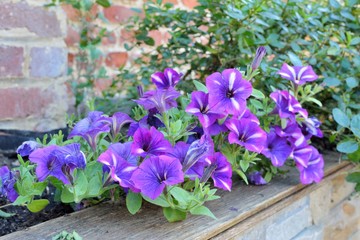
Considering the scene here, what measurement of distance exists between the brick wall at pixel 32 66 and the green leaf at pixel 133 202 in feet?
2.26

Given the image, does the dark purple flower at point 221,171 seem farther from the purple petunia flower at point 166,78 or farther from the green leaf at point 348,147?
the green leaf at point 348,147

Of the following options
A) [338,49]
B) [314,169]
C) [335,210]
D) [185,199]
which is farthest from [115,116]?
[335,210]

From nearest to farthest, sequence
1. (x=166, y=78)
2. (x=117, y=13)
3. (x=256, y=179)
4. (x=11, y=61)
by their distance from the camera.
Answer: (x=166, y=78), (x=256, y=179), (x=11, y=61), (x=117, y=13)

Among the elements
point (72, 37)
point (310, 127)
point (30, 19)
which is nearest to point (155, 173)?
point (310, 127)

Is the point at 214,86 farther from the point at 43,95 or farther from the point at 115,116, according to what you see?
the point at 43,95

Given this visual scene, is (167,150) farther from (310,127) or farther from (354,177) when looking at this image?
(354,177)

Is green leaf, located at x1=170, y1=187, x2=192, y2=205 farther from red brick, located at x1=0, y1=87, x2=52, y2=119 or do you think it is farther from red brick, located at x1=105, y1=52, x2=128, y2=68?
red brick, located at x1=105, y1=52, x2=128, y2=68

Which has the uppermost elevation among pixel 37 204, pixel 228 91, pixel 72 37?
pixel 228 91

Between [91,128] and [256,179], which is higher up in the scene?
[91,128]

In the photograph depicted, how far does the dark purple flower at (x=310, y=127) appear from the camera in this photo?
1259 mm

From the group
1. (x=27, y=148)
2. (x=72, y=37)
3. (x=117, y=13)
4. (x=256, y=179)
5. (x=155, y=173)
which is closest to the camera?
(x=155, y=173)

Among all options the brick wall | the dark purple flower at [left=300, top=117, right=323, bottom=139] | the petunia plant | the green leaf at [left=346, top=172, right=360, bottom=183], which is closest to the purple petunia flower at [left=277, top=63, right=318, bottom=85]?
the petunia plant

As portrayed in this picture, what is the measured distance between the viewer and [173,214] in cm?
96

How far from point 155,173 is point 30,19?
859mm
